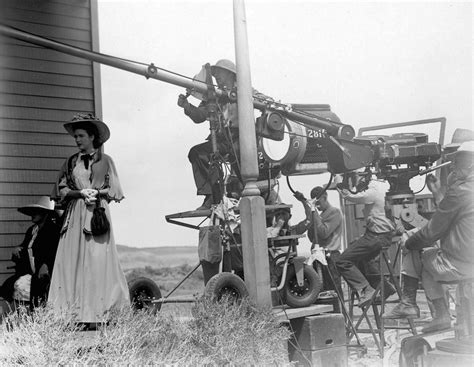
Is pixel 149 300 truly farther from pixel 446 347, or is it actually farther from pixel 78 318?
pixel 446 347

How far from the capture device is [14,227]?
7156mm

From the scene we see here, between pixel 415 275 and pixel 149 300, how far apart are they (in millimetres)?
2471

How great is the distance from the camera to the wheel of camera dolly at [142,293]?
654 cm

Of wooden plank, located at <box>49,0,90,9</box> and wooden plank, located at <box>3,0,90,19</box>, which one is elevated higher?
wooden plank, located at <box>49,0,90,9</box>

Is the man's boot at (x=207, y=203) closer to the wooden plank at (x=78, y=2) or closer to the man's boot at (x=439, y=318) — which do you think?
the man's boot at (x=439, y=318)

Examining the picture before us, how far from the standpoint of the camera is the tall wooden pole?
6094 mm

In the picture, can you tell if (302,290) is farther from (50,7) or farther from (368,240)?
(50,7)

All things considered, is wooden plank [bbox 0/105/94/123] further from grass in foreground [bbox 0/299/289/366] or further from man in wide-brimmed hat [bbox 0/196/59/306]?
grass in foreground [bbox 0/299/289/366]

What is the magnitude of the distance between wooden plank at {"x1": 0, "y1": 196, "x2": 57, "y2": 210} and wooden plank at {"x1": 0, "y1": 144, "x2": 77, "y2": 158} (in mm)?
434

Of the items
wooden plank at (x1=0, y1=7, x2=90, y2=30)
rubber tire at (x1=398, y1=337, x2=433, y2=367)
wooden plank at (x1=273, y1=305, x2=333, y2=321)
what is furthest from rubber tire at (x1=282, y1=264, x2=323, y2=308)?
wooden plank at (x1=0, y1=7, x2=90, y2=30)

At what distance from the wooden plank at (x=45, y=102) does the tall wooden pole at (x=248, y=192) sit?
2.30m

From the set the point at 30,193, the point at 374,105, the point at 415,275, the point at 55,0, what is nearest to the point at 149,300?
the point at 30,193

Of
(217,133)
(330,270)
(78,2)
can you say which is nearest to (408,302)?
(330,270)

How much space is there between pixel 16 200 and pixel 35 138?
0.69 metres
